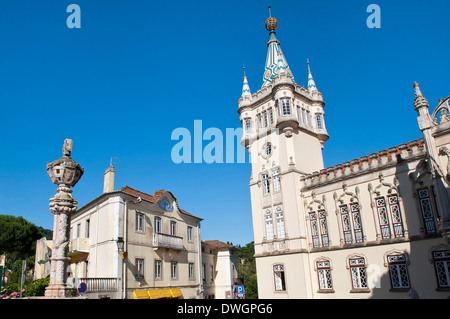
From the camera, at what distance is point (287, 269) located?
2778 centimetres

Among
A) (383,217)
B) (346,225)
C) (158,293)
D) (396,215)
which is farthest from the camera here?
(158,293)

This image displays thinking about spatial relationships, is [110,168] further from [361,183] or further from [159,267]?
[361,183]

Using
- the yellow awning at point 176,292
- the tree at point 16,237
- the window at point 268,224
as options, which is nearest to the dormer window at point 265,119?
the window at point 268,224

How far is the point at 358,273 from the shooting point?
24.5 m

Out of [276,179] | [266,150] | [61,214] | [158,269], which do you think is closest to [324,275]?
[276,179]

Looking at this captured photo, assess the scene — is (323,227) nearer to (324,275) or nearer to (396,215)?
(324,275)

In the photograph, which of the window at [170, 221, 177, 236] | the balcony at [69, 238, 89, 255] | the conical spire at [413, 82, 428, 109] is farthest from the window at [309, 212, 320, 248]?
the balcony at [69, 238, 89, 255]

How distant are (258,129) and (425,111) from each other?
15.8 meters

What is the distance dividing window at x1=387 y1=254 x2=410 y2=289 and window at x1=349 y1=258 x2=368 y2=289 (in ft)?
5.99

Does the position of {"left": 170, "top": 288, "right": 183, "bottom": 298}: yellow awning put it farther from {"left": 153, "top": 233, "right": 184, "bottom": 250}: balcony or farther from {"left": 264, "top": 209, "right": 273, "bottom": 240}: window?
{"left": 264, "top": 209, "right": 273, "bottom": 240}: window

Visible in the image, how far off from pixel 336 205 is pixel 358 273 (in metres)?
5.03

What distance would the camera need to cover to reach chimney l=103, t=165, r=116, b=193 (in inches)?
1240

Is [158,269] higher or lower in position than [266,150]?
lower
